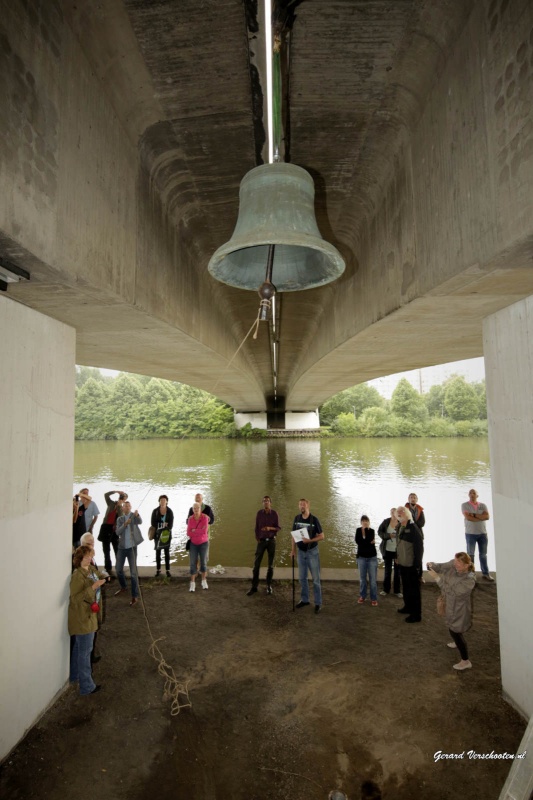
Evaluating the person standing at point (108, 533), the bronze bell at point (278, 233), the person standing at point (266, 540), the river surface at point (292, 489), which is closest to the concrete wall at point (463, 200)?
the bronze bell at point (278, 233)

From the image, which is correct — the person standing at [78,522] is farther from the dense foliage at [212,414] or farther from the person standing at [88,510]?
the dense foliage at [212,414]

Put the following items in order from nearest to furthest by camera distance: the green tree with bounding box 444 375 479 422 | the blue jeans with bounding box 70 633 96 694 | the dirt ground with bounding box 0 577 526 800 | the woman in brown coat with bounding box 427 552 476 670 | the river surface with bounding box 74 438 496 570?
the dirt ground with bounding box 0 577 526 800 < the blue jeans with bounding box 70 633 96 694 < the woman in brown coat with bounding box 427 552 476 670 < the river surface with bounding box 74 438 496 570 < the green tree with bounding box 444 375 479 422

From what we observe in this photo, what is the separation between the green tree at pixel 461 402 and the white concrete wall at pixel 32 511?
8150 centimetres

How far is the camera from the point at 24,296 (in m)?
3.91

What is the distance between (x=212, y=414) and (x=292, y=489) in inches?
1480

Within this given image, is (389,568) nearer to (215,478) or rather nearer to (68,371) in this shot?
(68,371)

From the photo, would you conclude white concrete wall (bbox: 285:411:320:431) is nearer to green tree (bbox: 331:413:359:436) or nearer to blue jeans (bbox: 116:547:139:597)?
green tree (bbox: 331:413:359:436)

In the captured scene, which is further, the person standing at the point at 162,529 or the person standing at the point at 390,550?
the person standing at the point at 162,529

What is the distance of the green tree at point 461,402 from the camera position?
77625 millimetres

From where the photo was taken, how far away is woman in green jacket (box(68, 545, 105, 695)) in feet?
15.2

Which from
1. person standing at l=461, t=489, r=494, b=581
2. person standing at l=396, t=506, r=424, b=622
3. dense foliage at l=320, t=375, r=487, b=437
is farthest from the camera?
dense foliage at l=320, t=375, r=487, b=437

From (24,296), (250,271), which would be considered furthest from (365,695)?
(24,296)

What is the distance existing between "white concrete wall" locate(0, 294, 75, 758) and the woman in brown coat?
174 inches

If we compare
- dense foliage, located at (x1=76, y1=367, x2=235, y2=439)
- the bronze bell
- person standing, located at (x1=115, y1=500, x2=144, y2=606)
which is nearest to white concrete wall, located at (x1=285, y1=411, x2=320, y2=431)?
dense foliage, located at (x1=76, y1=367, x2=235, y2=439)
